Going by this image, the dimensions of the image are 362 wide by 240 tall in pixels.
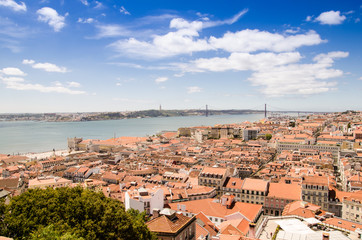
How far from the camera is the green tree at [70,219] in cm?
1516

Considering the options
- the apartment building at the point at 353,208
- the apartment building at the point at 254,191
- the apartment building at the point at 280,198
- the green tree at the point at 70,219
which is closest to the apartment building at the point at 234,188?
the apartment building at the point at 254,191

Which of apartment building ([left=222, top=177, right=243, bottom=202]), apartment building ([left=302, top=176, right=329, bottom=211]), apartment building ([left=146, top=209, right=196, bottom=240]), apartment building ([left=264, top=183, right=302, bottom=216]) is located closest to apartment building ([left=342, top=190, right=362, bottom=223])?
apartment building ([left=302, top=176, right=329, bottom=211])

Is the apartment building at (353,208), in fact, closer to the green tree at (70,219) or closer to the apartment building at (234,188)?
A: the apartment building at (234,188)

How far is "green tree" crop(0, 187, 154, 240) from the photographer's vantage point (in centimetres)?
1516

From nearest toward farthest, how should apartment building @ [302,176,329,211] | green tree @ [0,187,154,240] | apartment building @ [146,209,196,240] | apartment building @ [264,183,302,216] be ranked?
green tree @ [0,187,154,240]
apartment building @ [146,209,196,240]
apartment building @ [264,183,302,216]
apartment building @ [302,176,329,211]

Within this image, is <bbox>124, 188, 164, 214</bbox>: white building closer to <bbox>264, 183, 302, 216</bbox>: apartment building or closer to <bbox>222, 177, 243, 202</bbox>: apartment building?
<bbox>222, 177, 243, 202</bbox>: apartment building

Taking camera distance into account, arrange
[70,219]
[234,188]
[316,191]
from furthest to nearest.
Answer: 1. [234,188]
2. [316,191]
3. [70,219]

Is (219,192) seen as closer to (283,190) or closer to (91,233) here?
(283,190)

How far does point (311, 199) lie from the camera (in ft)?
110

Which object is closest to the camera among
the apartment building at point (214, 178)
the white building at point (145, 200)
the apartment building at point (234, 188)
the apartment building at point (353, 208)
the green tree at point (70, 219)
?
the green tree at point (70, 219)

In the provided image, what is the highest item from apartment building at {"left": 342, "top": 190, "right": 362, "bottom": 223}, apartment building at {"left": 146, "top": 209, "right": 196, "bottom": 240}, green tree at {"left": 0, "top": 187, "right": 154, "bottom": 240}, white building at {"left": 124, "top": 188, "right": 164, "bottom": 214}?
green tree at {"left": 0, "top": 187, "right": 154, "bottom": 240}

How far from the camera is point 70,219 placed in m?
16.1

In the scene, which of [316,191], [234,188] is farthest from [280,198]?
[234,188]

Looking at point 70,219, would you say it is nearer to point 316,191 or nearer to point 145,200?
point 145,200
